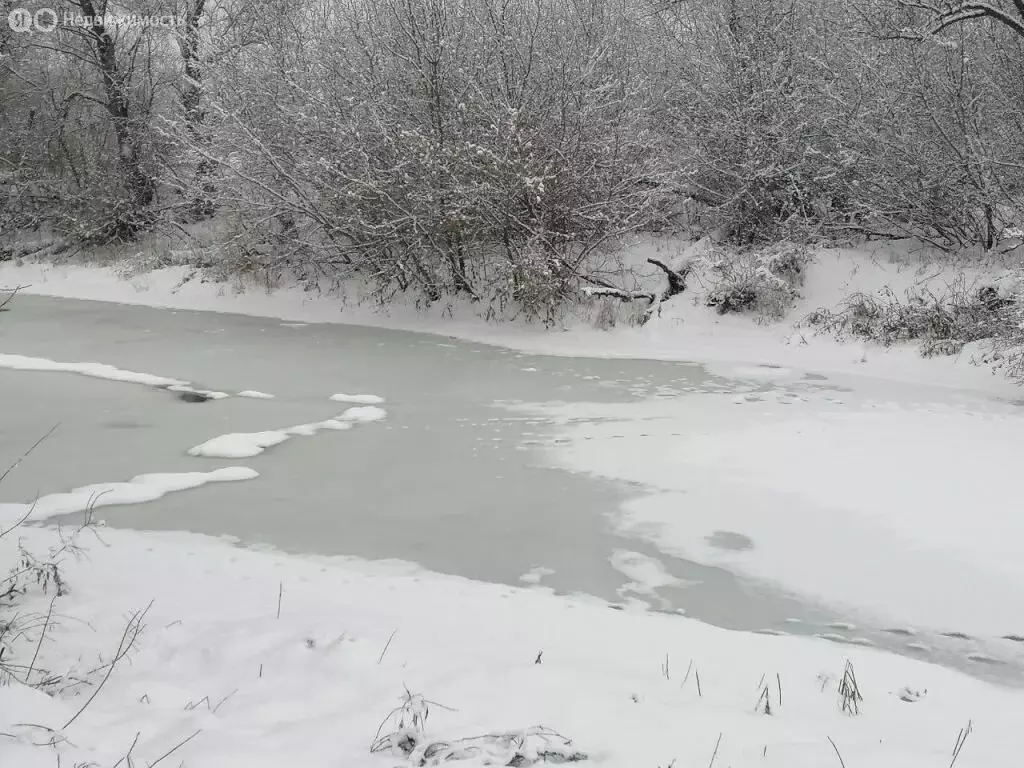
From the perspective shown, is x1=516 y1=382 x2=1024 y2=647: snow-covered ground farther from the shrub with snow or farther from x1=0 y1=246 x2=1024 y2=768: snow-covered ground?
the shrub with snow

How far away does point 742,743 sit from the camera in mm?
2887

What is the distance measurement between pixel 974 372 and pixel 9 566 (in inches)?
376

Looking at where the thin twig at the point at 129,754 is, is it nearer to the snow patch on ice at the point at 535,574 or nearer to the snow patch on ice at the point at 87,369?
the snow patch on ice at the point at 535,574

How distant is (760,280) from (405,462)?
7639mm

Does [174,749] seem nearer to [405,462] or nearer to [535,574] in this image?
[535,574]

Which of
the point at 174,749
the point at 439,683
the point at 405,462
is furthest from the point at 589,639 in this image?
the point at 405,462

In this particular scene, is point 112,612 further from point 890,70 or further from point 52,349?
point 890,70

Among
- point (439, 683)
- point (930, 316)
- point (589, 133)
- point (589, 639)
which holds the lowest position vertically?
point (589, 639)

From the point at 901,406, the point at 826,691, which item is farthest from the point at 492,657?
the point at 901,406

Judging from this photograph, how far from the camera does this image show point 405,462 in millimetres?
6867

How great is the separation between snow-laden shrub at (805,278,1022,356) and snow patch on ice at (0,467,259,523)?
823 centimetres

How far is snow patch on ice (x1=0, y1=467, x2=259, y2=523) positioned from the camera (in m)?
5.57

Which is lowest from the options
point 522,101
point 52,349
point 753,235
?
point 52,349

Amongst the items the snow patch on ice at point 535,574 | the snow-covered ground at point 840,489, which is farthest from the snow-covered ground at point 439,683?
the snow-covered ground at point 840,489
